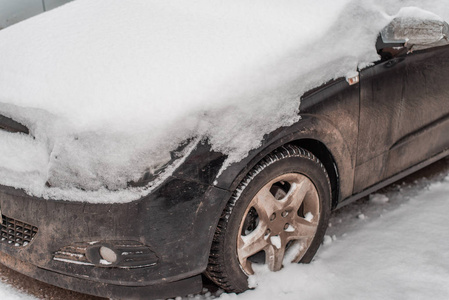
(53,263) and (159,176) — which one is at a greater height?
(159,176)

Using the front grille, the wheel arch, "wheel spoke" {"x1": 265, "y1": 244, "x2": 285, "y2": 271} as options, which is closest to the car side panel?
the wheel arch

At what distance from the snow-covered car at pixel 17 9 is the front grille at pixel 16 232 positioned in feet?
16.0

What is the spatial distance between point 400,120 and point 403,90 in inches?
6.3

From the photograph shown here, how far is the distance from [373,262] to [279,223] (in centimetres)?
62

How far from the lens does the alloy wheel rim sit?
7.48 feet

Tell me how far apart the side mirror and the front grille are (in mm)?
1823

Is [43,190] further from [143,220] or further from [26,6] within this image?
[26,6]

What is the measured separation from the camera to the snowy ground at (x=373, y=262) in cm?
241

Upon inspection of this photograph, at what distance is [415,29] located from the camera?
245 centimetres

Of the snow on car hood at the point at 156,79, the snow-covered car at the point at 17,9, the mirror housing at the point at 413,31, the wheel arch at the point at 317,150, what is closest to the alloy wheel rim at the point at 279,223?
the wheel arch at the point at 317,150

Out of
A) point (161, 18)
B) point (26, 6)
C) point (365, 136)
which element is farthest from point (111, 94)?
point (26, 6)

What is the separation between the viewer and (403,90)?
8.63ft

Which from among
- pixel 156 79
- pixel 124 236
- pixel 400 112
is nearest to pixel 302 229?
pixel 400 112

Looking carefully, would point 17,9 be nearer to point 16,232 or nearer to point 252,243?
point 16,232
